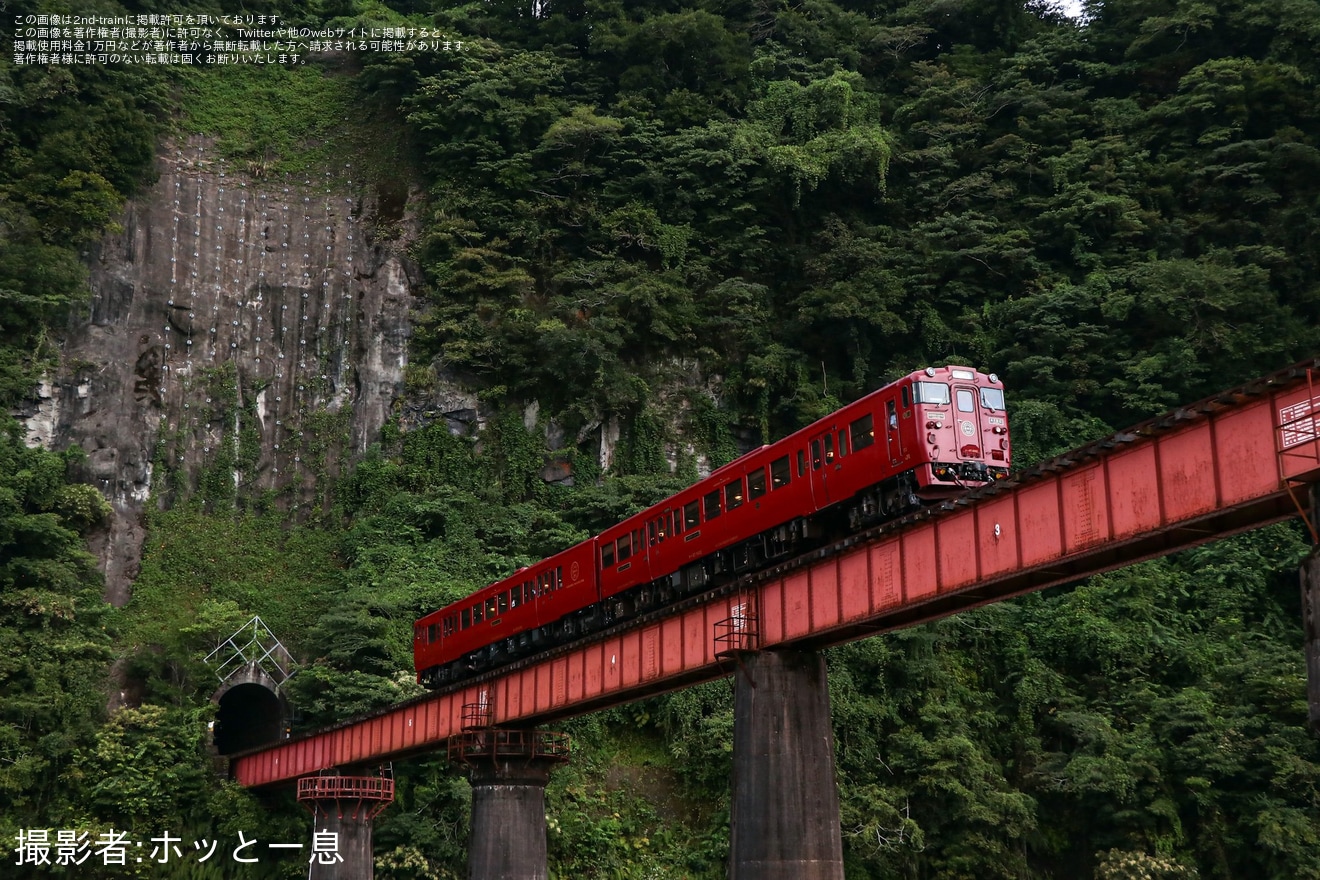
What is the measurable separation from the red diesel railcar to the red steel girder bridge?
2336 millimetres

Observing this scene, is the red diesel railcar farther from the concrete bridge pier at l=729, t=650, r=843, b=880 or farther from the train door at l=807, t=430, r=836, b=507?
the concrete bridge pier at l=729, t=650, r=843, b=880

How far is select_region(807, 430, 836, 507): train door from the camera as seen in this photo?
1101 inches

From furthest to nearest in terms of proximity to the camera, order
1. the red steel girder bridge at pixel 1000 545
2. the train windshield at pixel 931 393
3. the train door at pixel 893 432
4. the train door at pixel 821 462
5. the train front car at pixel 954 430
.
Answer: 1. the train door at pixel 821 462
2. the train windshield at pixel 931 393
3. the train door at pixel 893 432
4. the train front car at pixel 954 430
5. the red steel girder bridge at pixel 1000 545

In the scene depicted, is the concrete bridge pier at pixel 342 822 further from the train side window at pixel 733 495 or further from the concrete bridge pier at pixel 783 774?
the concrete bridge pier at pixel 783 774

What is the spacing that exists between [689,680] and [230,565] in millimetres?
31065

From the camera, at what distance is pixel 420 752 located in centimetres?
3891

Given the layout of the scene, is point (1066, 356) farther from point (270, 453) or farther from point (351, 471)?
point (270, 453)

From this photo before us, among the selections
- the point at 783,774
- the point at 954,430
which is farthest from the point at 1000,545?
the point at 783,774

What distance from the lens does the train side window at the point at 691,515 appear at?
3164 centimetres

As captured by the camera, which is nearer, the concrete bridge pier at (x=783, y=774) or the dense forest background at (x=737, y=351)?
the concrete bridge pier at (x=783, y=774)

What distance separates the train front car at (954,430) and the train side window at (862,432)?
0.66 metres

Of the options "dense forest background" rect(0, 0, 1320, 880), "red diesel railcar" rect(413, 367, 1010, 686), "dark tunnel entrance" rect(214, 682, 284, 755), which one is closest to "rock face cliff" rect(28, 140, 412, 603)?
"dense forest background" rect(0, 0, 1320, 880)

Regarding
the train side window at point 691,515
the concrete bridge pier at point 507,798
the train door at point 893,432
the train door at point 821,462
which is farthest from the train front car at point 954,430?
the concrete bridge pier at point 507,798

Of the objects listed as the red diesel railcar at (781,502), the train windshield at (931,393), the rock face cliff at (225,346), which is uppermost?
the rock face cliff at (225,346)
